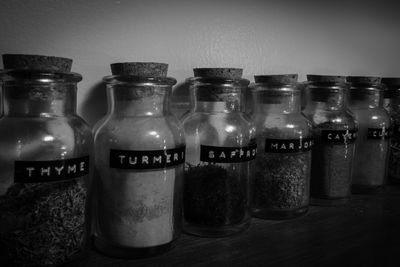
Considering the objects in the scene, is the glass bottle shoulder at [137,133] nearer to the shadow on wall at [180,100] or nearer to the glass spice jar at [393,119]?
the shadow on wall at [180,100]

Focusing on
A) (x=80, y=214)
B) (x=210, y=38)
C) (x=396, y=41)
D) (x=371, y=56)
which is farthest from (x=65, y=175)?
(x=396, y=41)

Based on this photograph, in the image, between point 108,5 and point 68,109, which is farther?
point 108,5

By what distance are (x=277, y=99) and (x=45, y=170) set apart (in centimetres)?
50

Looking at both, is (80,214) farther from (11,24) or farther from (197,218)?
(11,24)

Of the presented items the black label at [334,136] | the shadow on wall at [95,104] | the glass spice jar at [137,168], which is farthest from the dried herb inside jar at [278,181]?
the shadow on wall at [95,104]

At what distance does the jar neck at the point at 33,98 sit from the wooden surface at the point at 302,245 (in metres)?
0.23

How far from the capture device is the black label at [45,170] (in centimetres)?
52

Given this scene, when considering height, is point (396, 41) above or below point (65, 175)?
above

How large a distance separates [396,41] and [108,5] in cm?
102

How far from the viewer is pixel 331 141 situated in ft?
2.85

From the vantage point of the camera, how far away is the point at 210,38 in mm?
877

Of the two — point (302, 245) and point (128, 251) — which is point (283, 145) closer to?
point (302, 245)

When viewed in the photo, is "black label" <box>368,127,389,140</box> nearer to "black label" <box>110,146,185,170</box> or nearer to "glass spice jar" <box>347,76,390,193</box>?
"glass spice jar" <box>347,76,390,193</box>

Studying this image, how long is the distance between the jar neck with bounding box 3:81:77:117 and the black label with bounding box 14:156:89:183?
0.08 metres
